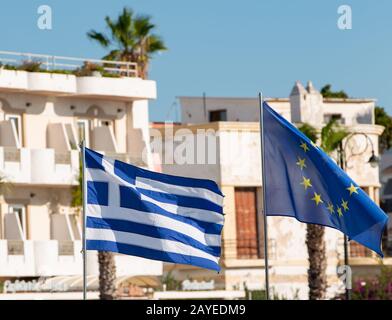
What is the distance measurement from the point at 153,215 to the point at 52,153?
3321 centimetres

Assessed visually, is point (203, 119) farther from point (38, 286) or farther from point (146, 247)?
point (146, 247)

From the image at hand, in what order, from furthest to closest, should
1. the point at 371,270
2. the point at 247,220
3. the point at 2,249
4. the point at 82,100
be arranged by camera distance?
the point at 371,270
the point at 247,220
the point at 82,100
the point at 2,249

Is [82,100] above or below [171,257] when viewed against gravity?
above

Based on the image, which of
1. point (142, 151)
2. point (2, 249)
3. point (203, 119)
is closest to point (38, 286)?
point (2, 249)

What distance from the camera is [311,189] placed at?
21.1 metres

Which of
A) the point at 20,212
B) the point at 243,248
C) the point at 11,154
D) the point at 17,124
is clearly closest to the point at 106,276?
the point at 20,212

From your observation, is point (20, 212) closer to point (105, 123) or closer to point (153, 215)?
point (105, 123)

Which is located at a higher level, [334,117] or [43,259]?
[334,117]

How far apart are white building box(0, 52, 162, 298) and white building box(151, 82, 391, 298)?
3.55m

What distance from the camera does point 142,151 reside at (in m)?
56.7

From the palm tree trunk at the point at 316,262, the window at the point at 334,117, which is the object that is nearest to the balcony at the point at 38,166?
the palm tree trunk at the point at 316,262

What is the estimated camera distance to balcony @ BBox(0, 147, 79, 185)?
53031 millimetres

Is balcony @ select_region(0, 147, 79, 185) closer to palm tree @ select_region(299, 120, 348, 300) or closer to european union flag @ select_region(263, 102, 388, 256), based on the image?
palm tree @ select_region(299, 120, 348, 300)

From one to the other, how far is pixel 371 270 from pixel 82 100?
1636 centimetres
